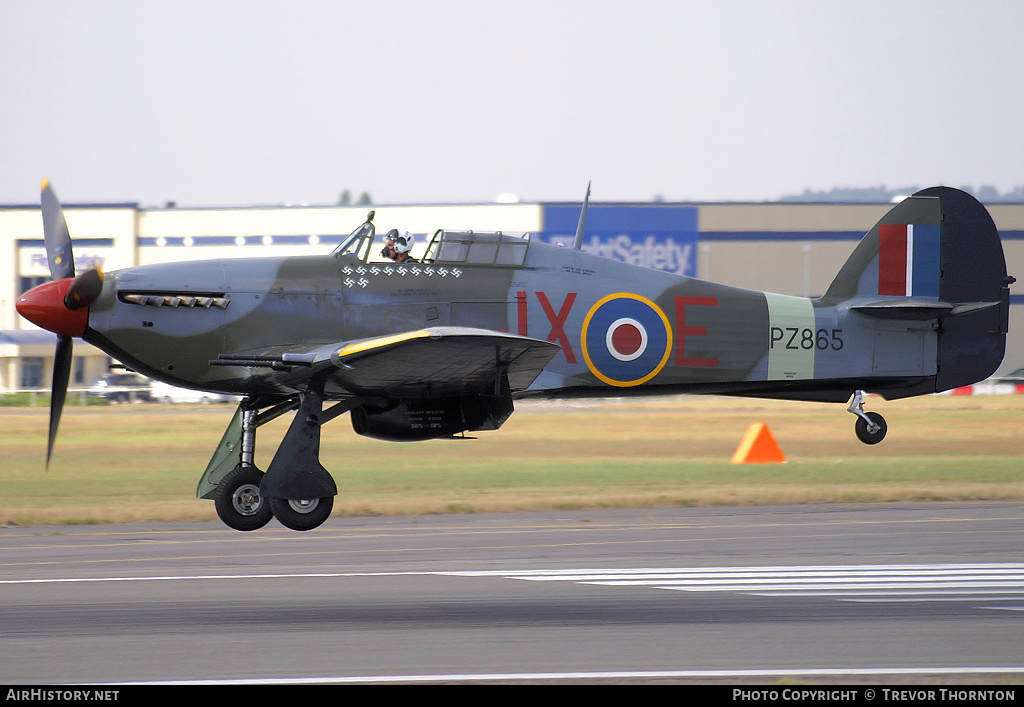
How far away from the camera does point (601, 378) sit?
513 inches

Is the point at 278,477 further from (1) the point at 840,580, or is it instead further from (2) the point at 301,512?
(1) the point at 840,580

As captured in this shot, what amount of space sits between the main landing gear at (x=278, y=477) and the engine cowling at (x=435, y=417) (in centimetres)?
53

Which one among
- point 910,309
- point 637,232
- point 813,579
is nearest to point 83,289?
point 813,579

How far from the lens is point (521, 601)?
10.7 metres

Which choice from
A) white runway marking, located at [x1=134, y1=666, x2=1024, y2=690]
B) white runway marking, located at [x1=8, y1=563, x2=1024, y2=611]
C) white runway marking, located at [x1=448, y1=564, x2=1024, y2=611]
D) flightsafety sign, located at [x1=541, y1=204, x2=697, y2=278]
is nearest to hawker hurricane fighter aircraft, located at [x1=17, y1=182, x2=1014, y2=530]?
white runway marking, located at [x1=8, y1=563, x2=1024, y2=611]

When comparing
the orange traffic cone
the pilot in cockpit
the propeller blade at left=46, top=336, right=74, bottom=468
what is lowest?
the orange traffic cone

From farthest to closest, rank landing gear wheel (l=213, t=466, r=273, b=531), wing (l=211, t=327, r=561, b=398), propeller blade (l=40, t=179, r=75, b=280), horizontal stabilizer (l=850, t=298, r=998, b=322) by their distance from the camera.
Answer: horizontal stabilizer (l=850, t=298, r=998, b=322), propeller blade (l=40, t=179, r=75, b=280), landing gear wheel (l=213, t=466, r=273, b=531), wing (l=211, t=327, r=561, b=398)

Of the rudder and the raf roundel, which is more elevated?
the rudder

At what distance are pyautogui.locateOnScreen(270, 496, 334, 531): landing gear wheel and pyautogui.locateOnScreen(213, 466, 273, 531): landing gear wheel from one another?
2.25 ft

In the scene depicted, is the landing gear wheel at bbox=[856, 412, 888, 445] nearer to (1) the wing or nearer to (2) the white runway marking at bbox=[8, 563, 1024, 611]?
(2) the white runway marking at bbox=[8, 563, 1024, 611]

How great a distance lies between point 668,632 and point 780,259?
48.4 m

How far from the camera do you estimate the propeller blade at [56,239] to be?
1255 cm

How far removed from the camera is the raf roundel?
13.0 m

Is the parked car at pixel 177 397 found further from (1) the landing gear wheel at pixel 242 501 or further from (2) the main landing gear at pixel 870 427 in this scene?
(2) the main landing gear at pixel 870 427
